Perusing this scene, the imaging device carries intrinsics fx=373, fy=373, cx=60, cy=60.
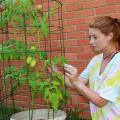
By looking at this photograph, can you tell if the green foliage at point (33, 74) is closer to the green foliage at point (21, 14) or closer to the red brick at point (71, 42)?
the green foliage at point (21, 14)

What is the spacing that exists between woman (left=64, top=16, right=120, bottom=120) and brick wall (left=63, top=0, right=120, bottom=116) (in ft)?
3.03

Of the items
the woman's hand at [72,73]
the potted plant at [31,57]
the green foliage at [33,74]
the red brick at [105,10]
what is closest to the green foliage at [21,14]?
the potted plant at [31,57]

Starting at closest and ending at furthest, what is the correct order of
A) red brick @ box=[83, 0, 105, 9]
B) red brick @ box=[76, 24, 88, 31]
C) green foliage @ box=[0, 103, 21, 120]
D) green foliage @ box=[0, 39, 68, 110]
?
green foliage @ box=[0, 39, 68, 110], red brick @ box=[83, 0, 105, 9], red brick @ box=[76, 24, 88, 31], green foliage @ box=[0, 103, 21, 120]

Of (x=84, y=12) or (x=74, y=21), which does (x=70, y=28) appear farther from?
(x=84, y=12)

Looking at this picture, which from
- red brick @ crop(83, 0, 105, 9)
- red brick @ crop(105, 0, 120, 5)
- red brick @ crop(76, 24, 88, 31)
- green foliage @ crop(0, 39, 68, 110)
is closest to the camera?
green foliage @ crop(0, 39, 68, 110)

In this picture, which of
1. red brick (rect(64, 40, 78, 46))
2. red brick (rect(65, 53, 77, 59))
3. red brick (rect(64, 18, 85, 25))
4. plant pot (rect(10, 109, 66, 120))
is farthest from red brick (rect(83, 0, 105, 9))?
plant pot (rect(10, 109, 66, 120))

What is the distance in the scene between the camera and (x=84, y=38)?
3990mm

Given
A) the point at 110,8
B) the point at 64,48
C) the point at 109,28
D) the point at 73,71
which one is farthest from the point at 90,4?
the point at 73,71

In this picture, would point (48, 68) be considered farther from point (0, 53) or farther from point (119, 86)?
point (119, 86)

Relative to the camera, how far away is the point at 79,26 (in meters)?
4.02

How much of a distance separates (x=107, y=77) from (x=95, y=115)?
39 cm

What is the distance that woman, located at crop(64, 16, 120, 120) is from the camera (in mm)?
2709

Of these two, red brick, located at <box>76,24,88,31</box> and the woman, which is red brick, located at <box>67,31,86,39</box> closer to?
red brick, located at <box>76,24,88,31</box>

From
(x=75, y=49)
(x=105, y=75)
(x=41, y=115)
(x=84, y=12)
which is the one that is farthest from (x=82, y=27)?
(x=105, y=75)
